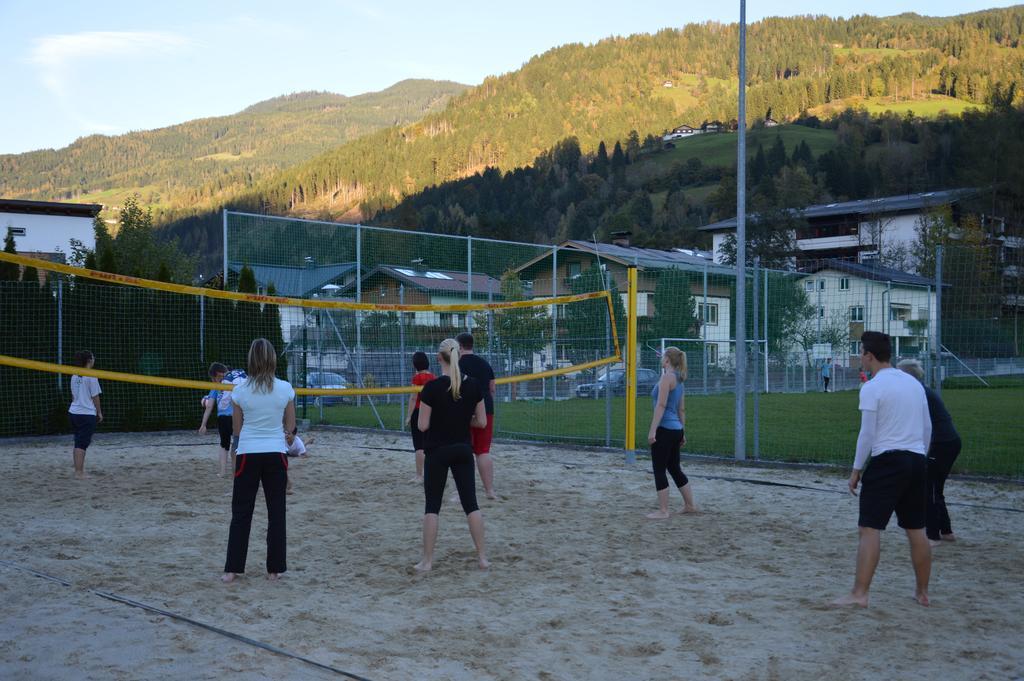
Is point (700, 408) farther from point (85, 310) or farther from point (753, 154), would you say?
point (753, 154)

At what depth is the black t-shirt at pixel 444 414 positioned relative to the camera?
Answer: 6.91 meters

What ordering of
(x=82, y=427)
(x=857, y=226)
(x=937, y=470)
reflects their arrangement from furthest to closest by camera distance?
(x=857, y=226), (x=82, y=427), (x=937, y=470)

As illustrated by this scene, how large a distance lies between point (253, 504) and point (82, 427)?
20.2ft

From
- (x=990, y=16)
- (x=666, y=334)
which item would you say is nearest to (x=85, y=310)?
(x=666, y=334)

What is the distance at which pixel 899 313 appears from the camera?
17.7m

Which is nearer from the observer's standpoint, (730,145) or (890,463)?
(890,463)

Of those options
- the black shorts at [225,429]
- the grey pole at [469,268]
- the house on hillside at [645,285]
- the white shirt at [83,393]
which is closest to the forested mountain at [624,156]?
the house on hillside at [645,285]

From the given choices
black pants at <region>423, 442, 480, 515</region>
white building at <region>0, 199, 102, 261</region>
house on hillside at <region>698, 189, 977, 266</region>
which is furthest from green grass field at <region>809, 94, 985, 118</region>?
black pants at <region>423, 442, 480, 515</region>

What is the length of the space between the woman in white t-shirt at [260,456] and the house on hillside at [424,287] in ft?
45.8

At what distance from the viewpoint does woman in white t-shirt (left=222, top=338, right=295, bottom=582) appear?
6625 millimetres

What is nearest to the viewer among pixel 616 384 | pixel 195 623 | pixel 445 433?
pixel 195 623

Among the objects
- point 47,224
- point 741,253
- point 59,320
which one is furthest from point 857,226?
point 59,320

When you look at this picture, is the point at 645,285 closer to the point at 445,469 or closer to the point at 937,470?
the point at 937,470

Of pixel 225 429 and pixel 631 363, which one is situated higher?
pixel 631 363
